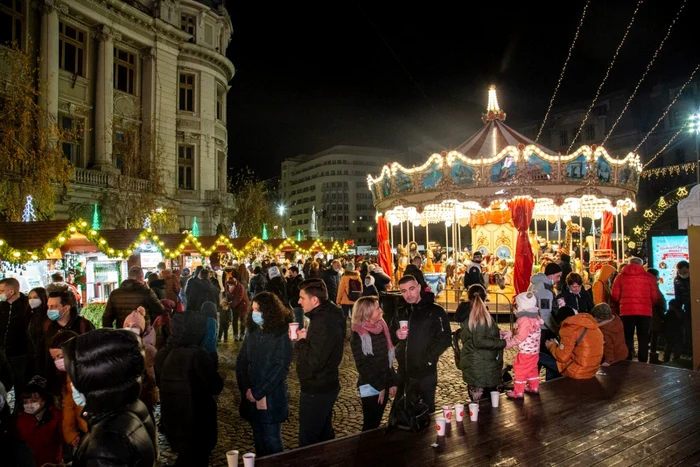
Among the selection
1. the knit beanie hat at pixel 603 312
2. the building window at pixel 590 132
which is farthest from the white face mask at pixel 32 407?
the building window at pixel 590 132

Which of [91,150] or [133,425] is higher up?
[91,150]

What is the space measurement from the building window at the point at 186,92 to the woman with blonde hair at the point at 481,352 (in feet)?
103

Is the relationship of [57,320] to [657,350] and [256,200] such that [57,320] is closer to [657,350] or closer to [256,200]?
[657,350]

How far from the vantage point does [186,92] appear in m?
32.9

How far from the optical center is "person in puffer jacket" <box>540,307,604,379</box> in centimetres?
589

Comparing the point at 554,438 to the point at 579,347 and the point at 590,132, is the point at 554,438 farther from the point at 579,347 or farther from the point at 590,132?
the point at 590,132

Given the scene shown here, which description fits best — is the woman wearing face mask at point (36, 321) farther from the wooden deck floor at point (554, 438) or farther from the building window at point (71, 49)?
the building window at point (71, 49)

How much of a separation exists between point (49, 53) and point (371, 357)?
25527mm

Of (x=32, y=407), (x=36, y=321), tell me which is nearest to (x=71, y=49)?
(x=36, y=321)

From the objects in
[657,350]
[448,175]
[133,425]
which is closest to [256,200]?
[448,175]

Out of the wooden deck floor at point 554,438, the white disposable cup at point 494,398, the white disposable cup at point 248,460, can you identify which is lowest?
the wooden deck floor at point 554,438

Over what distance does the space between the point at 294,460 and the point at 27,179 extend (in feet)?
56.7

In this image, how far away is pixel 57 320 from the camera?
5184 millimetres

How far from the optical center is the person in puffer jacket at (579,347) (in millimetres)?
5887
